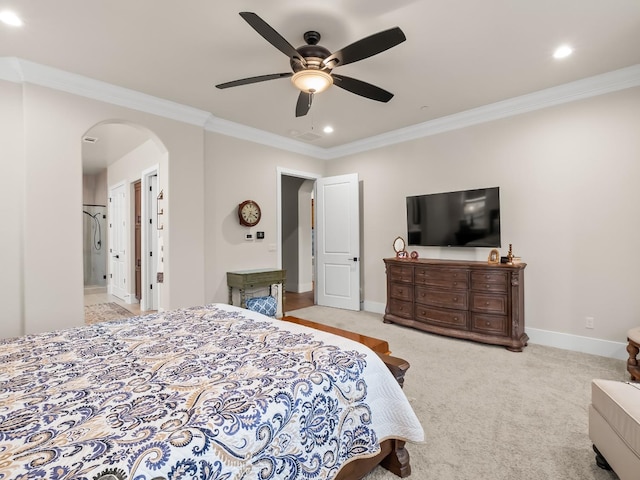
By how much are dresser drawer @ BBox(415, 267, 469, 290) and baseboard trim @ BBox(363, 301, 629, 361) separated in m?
0.94

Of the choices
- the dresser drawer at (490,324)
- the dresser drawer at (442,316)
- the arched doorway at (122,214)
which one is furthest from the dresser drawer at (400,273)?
the arched doorway at (122,214)

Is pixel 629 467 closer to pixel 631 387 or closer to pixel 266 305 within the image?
pixel 631 387

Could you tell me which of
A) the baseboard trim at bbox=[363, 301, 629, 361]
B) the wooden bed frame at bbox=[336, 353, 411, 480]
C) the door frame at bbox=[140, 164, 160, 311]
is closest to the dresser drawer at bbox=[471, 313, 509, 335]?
the baseboard trim at bbox=[363, 301, 629, 361]

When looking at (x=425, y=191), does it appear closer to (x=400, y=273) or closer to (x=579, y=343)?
(x=400, y=273)

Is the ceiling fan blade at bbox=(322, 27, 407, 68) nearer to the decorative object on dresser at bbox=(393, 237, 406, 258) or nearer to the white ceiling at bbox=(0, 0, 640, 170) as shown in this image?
the white ceiling at bbox=(0, 0, 640, 170)

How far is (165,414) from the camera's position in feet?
3.38

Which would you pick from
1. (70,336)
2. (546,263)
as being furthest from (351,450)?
(546,263)

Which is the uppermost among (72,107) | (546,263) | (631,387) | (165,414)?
(72,107)

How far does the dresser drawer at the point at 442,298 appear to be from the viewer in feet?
12.5

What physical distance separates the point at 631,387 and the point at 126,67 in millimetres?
4407

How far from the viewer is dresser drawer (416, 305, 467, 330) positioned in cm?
381

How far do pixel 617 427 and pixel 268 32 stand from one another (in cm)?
284

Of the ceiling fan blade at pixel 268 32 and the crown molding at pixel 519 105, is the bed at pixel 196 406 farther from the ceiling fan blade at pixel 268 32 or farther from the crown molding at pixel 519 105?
the crown molding at pixel 519 105

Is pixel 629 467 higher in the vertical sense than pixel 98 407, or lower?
lower
